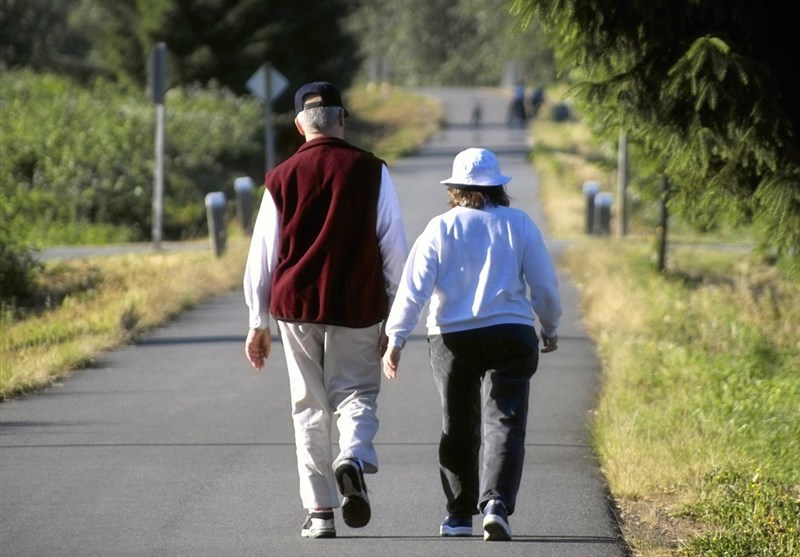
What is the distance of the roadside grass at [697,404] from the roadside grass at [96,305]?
4.19 metres

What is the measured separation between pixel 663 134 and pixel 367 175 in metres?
2.89

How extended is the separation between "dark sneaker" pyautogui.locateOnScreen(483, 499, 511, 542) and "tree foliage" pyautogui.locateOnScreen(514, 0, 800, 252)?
298 centimetres

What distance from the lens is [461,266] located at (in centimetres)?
633

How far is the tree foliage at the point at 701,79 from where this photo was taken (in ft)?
27.0

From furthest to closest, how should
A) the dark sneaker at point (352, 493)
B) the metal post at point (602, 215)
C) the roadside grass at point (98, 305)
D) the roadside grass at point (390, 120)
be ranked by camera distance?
the roadside grass at point (390, 120)
the metal post at point (602, 215)
the roadside grass at point (98, 305)
the dark sneaker at point (352, 493)

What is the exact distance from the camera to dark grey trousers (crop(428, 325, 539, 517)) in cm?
634

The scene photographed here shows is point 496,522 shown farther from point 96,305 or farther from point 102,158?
point 102,158

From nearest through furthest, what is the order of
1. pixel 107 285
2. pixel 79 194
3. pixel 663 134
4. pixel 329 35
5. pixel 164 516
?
1. pixel 164 516
2. pixel 663 134
3. pixel 107 285
4. pixel 79 194
5. pixel 329 35

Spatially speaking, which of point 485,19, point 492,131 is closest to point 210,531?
point 492,131

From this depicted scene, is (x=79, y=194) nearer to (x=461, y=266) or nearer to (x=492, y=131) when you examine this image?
(x=461, y=266)

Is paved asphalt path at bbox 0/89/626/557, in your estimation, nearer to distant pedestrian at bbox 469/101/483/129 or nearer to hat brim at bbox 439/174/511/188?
hat brim at bbox 439/174/511/188

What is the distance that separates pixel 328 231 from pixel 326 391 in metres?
0.72

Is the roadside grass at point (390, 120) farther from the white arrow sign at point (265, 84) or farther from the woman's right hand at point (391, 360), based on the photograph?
the woman's right hand at point (391, 360)

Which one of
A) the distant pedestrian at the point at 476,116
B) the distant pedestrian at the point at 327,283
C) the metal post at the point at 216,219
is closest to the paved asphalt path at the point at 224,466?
the distant pedestrian at the point at 327,283
